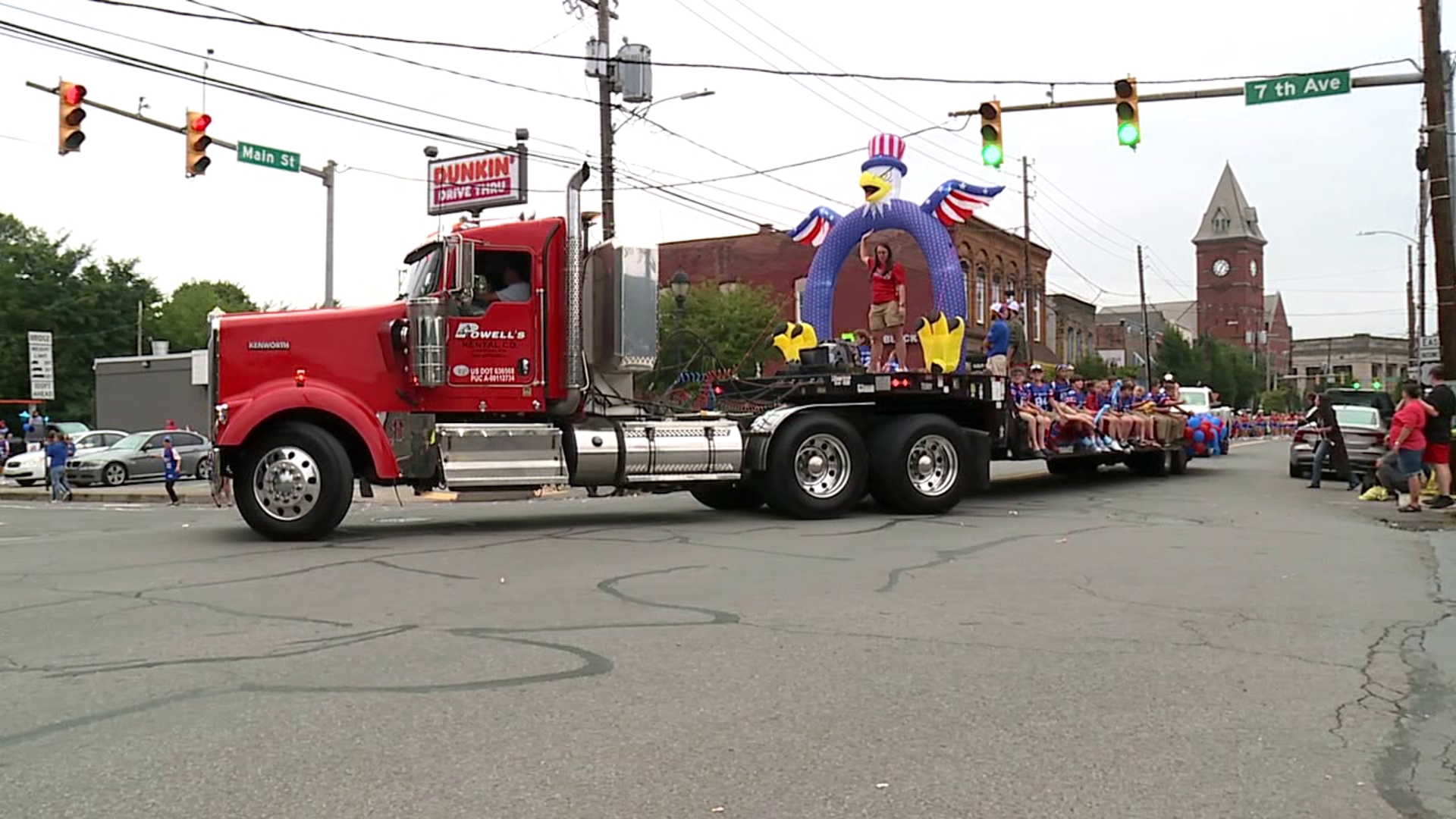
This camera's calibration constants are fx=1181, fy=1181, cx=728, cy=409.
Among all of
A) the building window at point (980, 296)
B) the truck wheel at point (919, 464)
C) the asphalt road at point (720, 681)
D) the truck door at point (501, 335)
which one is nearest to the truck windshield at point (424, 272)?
the truck door at point (501, 335)

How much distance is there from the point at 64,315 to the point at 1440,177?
1998 inches

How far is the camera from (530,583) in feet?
27.8

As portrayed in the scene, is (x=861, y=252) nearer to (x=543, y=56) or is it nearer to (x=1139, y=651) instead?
(x=543, y=56)

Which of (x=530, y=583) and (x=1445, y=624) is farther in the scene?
(x=530, y=583)

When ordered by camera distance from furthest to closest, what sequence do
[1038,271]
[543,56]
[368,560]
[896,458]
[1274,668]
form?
[1038,271], [543,56], [896,458], [368,560], [1274,668]

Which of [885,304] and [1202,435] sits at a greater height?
[885,304]

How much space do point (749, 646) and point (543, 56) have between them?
14645 mm

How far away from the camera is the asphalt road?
4156mm

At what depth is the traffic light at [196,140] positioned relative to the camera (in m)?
18.9

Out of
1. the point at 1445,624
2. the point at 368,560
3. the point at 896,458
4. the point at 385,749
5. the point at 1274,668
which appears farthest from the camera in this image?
the point at 896,458

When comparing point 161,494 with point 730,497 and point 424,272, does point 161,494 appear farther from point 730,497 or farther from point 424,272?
point 424,272

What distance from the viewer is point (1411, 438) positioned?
1395 cm

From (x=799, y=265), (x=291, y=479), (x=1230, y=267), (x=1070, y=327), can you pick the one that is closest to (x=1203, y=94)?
(x=291, y=479)

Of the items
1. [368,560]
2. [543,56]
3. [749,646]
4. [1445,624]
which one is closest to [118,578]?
[368,560]
